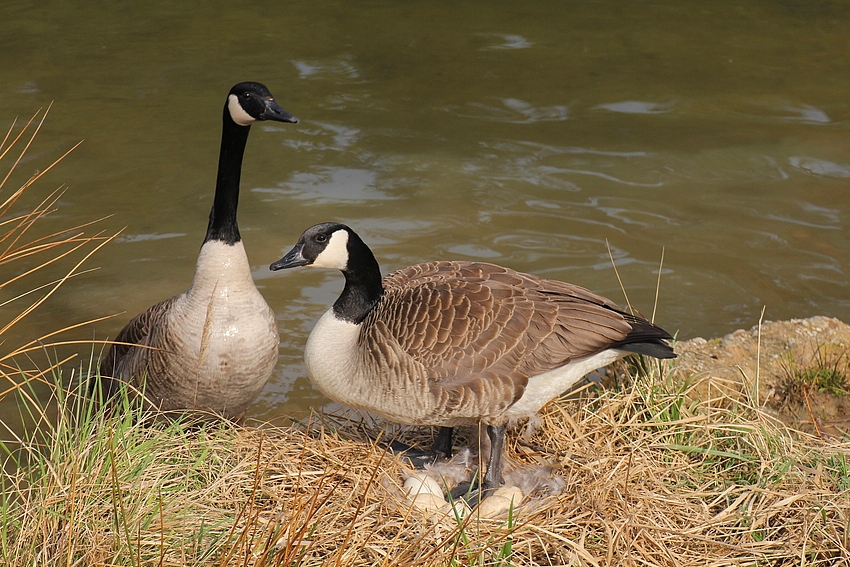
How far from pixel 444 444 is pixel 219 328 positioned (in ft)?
4.21

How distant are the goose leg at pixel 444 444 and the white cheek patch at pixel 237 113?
71.9 inches

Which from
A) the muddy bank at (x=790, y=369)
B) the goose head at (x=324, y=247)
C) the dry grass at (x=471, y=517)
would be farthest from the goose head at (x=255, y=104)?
the muddy bank at (x=790, y=369)

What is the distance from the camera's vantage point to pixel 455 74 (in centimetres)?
1094

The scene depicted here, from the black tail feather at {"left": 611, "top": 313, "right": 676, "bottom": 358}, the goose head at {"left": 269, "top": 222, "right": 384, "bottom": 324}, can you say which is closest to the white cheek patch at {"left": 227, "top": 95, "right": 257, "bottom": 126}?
the goose head at {"left": 269, "top": 222, "right": 384, "bottom": 324}

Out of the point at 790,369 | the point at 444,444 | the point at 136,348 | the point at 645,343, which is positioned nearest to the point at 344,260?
the point at 444,444

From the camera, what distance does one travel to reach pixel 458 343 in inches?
163

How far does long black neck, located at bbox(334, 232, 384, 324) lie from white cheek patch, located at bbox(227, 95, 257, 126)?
81 centimetres

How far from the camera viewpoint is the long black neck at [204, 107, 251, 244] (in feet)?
15.4

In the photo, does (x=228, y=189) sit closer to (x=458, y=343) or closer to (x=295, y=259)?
(x=295, y=259)

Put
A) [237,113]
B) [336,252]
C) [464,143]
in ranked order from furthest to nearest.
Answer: [464,143]
[237,113]
[336,252]

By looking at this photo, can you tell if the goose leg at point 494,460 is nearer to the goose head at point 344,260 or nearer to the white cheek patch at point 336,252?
the goose head at point 344,260

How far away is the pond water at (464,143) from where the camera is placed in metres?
7.27

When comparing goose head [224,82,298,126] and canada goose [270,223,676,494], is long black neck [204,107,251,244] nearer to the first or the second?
goose head [224,82,298,126]

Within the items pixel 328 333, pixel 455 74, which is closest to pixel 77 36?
pixel 455 74
